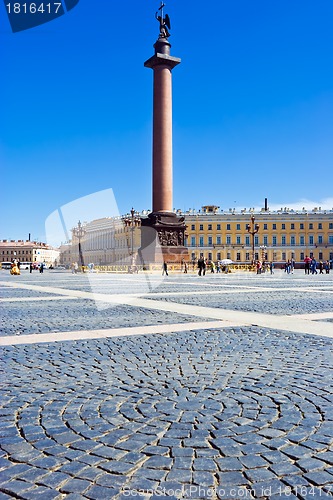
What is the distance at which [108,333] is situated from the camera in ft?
23.3

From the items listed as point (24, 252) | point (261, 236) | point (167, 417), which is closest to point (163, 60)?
point (167, 417)

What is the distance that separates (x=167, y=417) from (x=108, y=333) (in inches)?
151

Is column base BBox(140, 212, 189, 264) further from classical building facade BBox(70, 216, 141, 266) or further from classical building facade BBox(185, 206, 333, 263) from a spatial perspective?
classical building facade BBox(185, 206, 333, 263)

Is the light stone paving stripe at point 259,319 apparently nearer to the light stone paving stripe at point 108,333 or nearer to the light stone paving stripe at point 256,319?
the light stone paving stripe at point 256,319

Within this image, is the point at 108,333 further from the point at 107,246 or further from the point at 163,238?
the point at 107,246

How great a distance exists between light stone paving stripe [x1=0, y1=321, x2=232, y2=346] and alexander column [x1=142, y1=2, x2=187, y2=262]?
112 feet

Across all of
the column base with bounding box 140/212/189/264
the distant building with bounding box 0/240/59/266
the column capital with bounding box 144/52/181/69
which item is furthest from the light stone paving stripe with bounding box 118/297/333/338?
the distant building with bounding box 0/240/59/266

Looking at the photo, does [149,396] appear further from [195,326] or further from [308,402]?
[195,326]

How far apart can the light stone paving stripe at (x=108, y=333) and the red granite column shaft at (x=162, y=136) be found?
34.9 meters

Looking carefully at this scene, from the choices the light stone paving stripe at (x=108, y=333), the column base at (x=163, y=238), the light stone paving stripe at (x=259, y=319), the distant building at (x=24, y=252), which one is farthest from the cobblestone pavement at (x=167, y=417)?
the distant building at (x=24, y=252)

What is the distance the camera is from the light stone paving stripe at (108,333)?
6539mm

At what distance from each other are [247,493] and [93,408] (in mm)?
1542

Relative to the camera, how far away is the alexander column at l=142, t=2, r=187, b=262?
138 feet

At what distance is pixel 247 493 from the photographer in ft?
7.71
